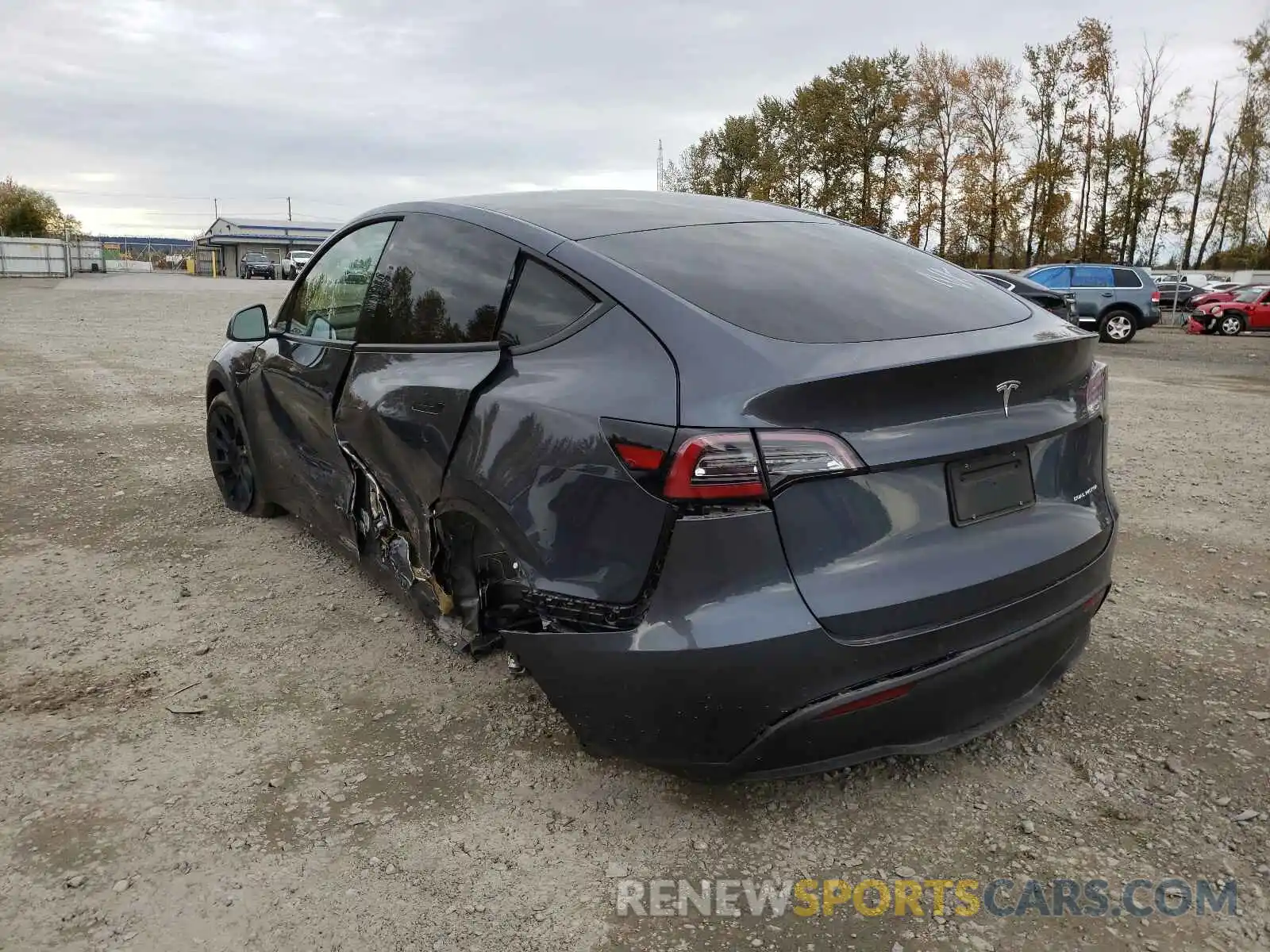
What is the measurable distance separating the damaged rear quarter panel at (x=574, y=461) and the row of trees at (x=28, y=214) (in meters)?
70.3

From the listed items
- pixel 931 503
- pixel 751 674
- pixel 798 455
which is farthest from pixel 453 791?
pixel 931 503

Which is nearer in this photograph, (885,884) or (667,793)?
(885,884)

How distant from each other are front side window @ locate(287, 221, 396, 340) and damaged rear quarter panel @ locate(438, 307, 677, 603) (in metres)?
1.18

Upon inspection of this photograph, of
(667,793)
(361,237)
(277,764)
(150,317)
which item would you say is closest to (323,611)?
(277,764)

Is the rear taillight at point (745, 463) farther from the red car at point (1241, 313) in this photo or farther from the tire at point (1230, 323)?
the red car at point (1241, 313)

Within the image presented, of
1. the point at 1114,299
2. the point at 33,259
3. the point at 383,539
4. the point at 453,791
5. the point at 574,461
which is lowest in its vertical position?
the point at 453,791

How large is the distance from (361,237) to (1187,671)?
3.40 m

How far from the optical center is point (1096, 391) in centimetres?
265

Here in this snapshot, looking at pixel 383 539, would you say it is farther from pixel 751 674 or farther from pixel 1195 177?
pixel 1195 177

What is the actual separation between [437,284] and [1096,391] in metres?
2.01

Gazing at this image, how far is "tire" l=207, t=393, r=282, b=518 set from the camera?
472cm

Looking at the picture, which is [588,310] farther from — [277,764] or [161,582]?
[161,582]

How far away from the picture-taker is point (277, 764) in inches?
105

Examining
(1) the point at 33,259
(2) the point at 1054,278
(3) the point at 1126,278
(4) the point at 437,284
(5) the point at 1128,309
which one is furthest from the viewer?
(1) the point at 33,259
